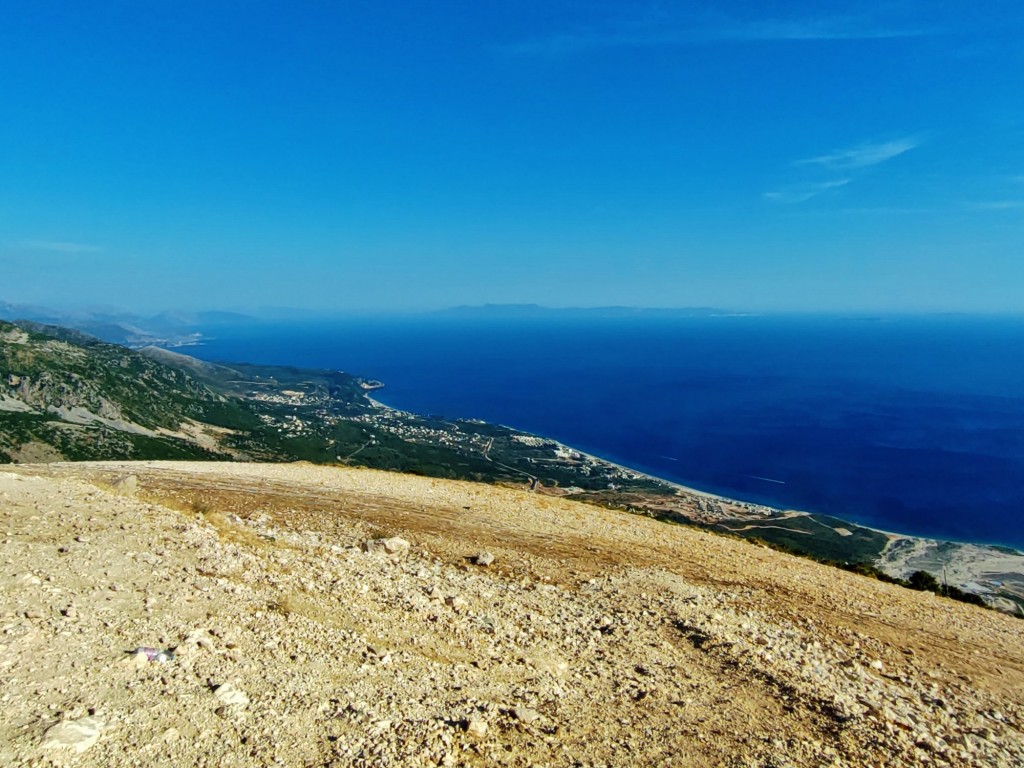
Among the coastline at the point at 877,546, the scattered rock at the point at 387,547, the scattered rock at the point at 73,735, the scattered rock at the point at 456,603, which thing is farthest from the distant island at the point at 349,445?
the scattered rock at the point at 73,735

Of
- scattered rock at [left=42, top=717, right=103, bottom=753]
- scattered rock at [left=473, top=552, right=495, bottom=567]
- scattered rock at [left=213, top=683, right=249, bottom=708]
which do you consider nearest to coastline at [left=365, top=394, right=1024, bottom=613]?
scattered rock at [left=473, top=552, right=495, bottom=567]

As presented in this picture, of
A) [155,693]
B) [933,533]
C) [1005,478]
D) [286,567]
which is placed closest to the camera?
[155,693]

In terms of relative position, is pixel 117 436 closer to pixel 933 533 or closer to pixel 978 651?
pixel 978 651

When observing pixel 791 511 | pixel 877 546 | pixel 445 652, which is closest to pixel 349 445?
pixel 791 511

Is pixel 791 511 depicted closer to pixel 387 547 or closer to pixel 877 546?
pixel 877 546

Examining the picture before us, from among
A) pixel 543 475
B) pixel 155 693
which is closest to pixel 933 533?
pixel 543 475

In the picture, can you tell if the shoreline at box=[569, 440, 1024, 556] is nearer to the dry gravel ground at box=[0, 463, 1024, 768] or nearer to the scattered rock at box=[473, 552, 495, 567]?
the dry gravel ground at box=[0, 463, 1024, 768]

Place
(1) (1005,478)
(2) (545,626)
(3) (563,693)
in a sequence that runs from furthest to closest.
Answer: (1) (1005,478) → (2) (545,626) → (3) (563,693)
